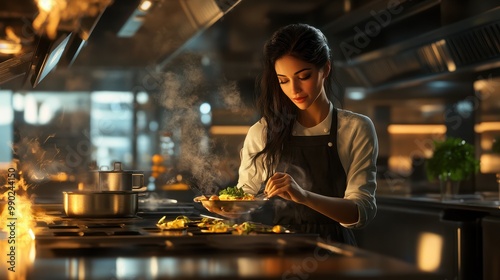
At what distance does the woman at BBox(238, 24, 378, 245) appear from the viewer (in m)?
2.48

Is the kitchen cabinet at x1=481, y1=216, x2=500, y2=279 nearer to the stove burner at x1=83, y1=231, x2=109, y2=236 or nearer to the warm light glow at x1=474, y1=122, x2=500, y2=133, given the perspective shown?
the warm light glow at x1=474, y1=122, x2=500, y2=133

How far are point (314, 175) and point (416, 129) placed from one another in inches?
172

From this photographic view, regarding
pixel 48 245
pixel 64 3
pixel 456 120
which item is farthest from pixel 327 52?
pixel 456 120

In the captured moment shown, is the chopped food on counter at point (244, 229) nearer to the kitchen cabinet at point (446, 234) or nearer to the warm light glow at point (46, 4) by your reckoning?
the warm light glow at point (46, 4)

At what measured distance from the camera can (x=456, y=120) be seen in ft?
20.5

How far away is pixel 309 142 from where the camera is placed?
2682 mm

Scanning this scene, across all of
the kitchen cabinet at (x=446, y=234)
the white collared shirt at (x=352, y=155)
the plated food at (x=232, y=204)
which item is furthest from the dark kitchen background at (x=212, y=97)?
the plated food at (x=232, y=204)

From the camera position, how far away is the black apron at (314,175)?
2.61 metres

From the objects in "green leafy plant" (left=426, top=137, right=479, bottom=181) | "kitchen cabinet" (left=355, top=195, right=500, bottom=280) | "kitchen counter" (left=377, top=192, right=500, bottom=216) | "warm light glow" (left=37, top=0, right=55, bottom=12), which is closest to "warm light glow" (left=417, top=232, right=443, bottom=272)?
"kitchen cabinet" (left=355, top=195, right=500, bottom=280)

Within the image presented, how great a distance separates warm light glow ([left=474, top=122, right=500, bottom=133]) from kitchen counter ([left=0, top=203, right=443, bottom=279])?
13.2 feet

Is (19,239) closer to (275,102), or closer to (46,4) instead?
(275,102)

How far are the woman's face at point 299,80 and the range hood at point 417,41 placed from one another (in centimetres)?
211

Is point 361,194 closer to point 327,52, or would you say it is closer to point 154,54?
point 327,52

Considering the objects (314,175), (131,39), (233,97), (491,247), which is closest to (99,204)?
(314,175)
